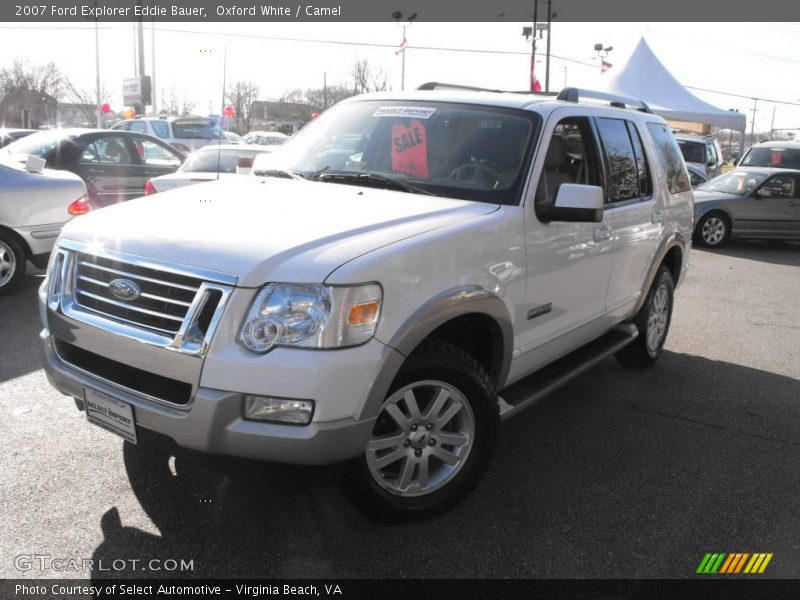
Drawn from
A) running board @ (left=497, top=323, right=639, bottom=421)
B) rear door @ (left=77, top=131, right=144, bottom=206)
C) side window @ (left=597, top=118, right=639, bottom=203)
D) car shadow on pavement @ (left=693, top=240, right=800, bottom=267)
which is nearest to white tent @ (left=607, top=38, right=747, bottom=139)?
car shadow on pavement @ (left=693, top=240, right=800, bottom=267)

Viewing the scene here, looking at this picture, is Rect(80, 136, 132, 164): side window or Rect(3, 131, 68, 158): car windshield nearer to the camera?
Rect(3, 131, 68, 158): car windshield

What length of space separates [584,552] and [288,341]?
5.23 ft

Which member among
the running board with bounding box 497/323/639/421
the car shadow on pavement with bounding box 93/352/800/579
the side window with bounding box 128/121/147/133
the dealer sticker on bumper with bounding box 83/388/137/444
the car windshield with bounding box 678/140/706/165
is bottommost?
the car shadow on pavement with bounding box 93/352/800/579

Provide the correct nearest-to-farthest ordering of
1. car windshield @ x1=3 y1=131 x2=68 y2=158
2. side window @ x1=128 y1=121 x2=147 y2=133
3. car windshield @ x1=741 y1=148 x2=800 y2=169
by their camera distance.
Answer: car windshield @ x1=3 y1=131 x2=68 y2=158 < car windshield @ x1=741 y1=148 x2=800 y2=169 < side window @ x1=128 y1=121 x2=147 y2=133

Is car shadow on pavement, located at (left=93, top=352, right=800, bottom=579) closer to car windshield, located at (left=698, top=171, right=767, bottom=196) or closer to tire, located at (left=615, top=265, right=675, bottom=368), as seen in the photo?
tire, located at (left=615, top=265, right=675, bottom=368)

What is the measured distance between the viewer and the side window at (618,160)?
4.45 m

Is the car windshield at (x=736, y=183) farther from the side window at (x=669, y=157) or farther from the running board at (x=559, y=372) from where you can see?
the running board at (x=559, y=372)

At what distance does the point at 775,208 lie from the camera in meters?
13.4

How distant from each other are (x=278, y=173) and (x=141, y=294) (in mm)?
1579

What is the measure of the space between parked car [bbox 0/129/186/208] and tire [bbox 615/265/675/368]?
8083mm

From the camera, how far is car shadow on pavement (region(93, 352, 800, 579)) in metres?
2.85

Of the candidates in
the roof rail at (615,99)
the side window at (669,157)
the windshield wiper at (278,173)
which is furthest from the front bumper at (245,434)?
the side window at (669,157)
